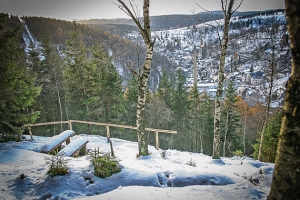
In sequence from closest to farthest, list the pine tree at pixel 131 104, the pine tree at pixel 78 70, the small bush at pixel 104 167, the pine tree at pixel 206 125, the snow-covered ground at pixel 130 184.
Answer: the snow-covered ground at pixel 130 184, the small bush at pixel 104 167, the pine tree at pixel 78 70, the pine tree at pixel 131 104, the pine tree at pixel 206 125

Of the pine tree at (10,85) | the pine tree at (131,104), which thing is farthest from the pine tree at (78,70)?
the pine tree at (10,85)

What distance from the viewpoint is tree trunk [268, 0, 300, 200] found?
6.16 ft

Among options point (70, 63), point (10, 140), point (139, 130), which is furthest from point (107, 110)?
point (139, 130)

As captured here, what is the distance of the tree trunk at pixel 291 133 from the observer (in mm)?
1879

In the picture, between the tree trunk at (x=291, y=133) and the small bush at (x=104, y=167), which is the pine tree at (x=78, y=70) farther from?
the tree trunk at (x=291, y=133)

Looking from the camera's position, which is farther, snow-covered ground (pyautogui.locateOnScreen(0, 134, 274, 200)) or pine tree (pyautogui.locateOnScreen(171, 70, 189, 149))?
pine tree (pyautogui.locateOnScreen(171, 70, 189, 149))

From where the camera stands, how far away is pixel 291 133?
79.8 inches

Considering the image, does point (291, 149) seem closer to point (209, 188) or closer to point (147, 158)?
point (209, 188)

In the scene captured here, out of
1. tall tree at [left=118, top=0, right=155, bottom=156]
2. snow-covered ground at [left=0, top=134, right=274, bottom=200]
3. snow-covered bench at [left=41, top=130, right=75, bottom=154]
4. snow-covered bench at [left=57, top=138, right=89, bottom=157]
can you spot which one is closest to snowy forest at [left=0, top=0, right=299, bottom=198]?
tall tree at [left=118, top=0, right=155, bottom=156]

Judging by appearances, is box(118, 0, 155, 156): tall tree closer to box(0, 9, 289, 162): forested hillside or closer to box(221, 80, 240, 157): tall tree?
box(0, 9, 289, 162): forested hillside

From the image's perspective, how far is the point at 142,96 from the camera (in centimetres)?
661

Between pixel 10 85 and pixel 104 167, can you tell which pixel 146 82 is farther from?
pixel 10 85

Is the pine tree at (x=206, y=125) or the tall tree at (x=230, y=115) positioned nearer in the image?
the tall tree at (x=230, y=115)

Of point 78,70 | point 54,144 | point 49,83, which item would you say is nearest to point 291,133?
point 54,144
